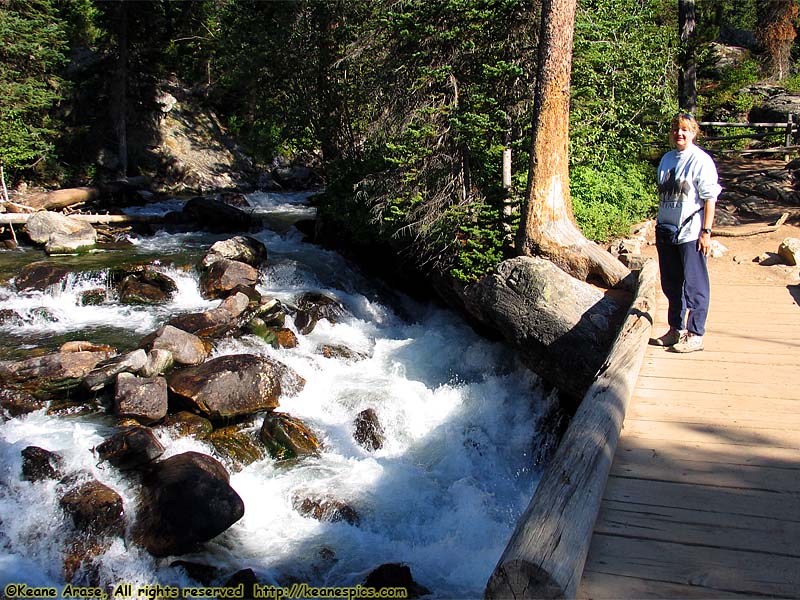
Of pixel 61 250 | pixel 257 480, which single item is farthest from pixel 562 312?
pixel 61 250

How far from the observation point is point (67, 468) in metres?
6.23

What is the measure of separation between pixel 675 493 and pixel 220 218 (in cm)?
1487

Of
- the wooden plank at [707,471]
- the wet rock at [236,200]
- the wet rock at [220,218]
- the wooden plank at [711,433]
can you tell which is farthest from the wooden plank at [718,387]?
the wet rock at [236,200]

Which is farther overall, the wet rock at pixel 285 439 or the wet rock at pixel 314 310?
the wet rock at pixel 314 310

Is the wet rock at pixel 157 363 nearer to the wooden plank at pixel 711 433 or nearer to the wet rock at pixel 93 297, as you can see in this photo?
the wet rock at pixel 93 297

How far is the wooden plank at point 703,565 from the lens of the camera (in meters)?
2.66

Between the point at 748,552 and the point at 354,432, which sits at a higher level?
the point at 748,552

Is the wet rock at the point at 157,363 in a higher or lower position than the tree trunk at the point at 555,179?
lower

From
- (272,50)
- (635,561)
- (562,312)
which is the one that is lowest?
(562,312)

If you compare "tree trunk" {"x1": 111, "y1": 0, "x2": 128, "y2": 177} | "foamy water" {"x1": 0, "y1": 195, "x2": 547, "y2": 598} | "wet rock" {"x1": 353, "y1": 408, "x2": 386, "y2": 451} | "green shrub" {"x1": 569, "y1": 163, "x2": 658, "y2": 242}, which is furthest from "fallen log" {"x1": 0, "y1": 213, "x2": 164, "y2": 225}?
"green shrub" {"x1": 569, "y1": 163, "x2": 658, "y2": 242}

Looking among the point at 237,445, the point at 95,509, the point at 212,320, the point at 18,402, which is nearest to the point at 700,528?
the point at 95,509

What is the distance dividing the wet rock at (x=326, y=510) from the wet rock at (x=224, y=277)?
573 cm

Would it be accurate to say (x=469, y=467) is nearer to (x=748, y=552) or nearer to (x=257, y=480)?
(x=257, y=480)

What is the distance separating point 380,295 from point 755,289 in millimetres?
7334
